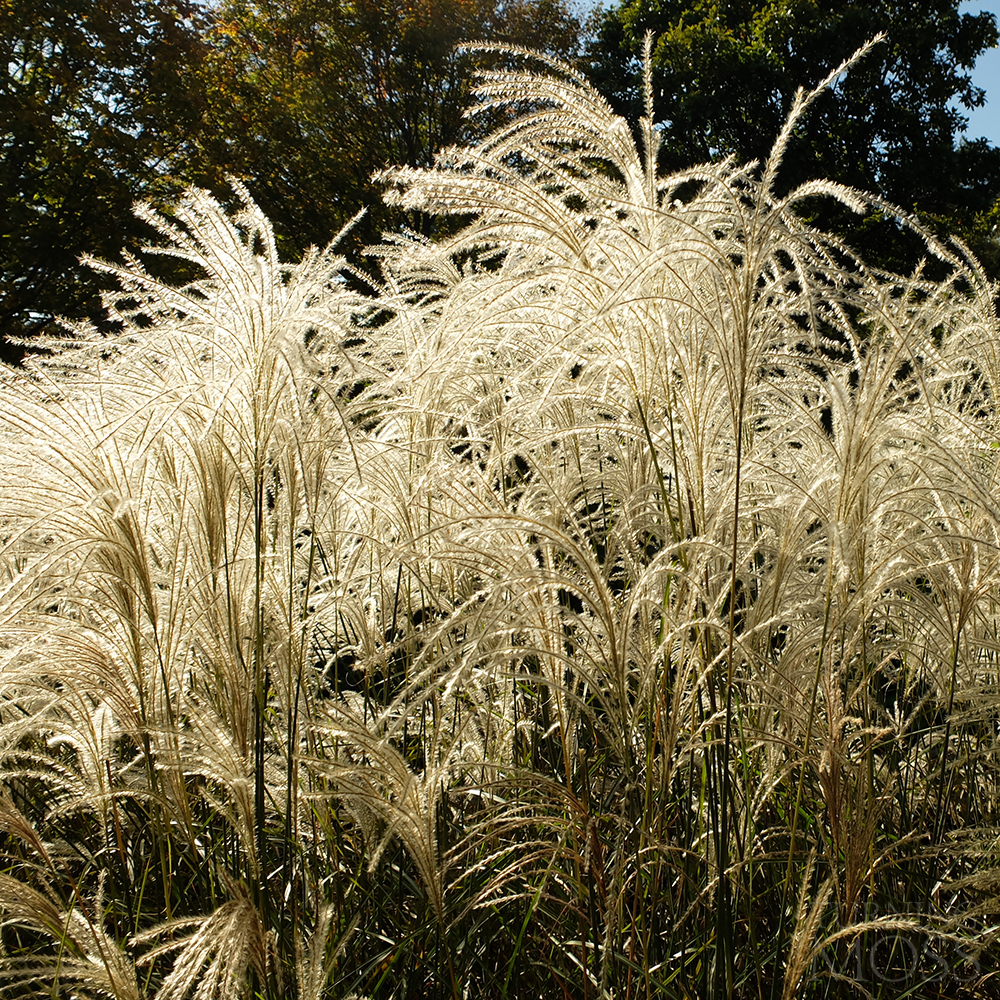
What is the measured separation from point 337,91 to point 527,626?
1593 centimetres

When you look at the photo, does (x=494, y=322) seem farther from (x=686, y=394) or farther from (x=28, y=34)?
(x=28, y=34)

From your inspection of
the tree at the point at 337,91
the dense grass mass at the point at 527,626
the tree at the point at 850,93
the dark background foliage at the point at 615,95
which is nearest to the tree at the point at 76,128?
the dark background foliage at the point at 615,95

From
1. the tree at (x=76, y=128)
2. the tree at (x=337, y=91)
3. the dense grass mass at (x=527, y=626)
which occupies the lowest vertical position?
the dense grass mass at (x=527, y=626)

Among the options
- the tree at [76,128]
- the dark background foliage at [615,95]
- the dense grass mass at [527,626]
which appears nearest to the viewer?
the dense grass mass at [527,626]

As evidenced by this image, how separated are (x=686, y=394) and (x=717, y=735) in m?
0.76

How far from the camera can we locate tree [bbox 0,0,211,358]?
1148 cm

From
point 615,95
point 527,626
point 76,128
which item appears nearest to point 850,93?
point 615,95

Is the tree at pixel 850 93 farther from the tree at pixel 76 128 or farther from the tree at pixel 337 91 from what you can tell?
the tree at pixel 76 128

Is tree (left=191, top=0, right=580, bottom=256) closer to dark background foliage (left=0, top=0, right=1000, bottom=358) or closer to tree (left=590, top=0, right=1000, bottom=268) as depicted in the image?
dark background foliage (left=0, top=0, right=1000, bottom=358)

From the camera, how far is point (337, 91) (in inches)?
588

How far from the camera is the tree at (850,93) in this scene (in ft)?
47.7

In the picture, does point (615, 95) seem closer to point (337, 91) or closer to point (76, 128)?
point (337, 91)

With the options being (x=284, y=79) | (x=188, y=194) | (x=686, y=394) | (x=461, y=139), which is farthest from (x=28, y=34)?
(x=686, y=394)

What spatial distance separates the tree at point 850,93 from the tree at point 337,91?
2.93 metres
